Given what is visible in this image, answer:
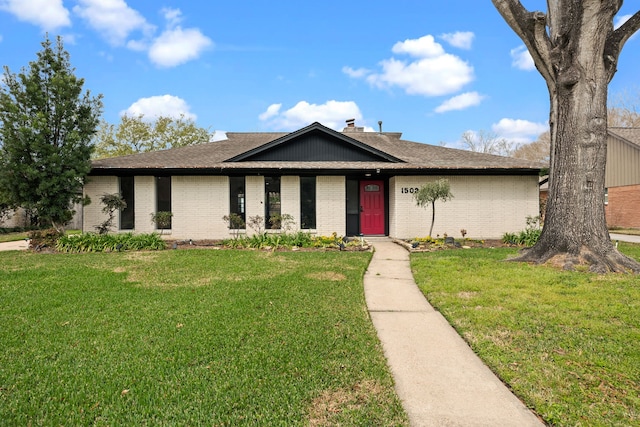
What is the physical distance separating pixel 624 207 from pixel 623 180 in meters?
1.79

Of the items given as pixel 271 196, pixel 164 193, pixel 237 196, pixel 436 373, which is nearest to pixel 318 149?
pixel 271 196

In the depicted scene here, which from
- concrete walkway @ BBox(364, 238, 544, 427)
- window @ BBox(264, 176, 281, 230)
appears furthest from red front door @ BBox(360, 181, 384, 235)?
concrete walkway @ BBox(364, 238, 544, 427)

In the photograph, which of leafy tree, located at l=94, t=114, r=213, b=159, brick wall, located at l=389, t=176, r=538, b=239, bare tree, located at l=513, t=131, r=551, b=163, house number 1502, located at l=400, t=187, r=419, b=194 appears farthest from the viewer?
bare tree, located at l=513, t=131, r=551, b=163

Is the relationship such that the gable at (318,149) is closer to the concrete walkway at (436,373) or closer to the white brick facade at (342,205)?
the white brick facade at (342,205)

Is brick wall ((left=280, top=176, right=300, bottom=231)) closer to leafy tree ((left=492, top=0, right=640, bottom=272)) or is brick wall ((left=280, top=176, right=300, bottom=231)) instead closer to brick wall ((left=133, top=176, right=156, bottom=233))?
brick wall ((left=133, top=176, right=156, bottom=233))

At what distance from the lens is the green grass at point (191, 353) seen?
2445 mm

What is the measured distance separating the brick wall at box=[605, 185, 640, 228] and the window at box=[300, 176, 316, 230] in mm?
21102

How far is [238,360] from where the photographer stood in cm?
321

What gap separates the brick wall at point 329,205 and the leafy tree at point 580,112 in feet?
23.1

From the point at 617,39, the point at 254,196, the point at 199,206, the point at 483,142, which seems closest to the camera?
the point at 617,39

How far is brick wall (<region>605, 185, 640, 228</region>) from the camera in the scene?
2127cm

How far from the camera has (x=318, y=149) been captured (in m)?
13.9

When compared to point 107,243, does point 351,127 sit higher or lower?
higher

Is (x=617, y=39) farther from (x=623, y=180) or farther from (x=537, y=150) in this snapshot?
(x=537, y=150)
